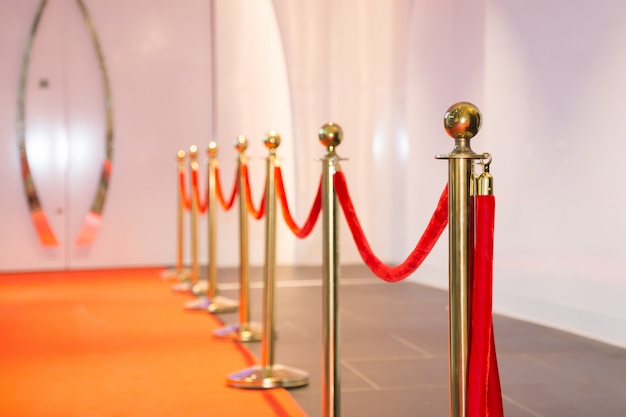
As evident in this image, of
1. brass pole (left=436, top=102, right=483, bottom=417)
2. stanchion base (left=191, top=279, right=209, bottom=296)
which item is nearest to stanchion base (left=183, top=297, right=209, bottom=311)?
stanchion base (left=191, top=279, right=209, bottom=296)

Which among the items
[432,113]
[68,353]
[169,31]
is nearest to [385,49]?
[432,113]

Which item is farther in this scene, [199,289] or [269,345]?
[199,289]

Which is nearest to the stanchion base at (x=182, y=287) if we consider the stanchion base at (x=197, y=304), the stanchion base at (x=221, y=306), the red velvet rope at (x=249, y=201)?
the stanchion base at (x=197, y=304)

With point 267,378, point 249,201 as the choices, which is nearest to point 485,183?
point 267,378

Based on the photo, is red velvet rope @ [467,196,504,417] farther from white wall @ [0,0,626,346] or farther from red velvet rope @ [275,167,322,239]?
white wall @ [0,0,626,346]

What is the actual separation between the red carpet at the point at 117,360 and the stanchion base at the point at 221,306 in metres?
0.11

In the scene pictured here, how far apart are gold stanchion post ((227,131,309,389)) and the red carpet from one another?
0.08 meters

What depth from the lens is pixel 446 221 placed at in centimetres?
243

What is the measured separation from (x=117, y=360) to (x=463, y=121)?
3371 mm

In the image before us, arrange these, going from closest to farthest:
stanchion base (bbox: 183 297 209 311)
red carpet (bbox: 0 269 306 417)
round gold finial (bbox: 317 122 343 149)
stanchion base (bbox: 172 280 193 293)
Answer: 1. round gold finial (bbox: 317 122 343 149)
2. red carpet (bbox: 0 269 306 417)
3. stanchion base (bbox: 183 297 209 311)
4. stanchion base (bbox: 172 280 193 293)

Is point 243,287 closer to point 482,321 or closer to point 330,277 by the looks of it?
point 330,277

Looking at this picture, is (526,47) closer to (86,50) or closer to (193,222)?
(193,222)

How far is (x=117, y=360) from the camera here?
516 cm

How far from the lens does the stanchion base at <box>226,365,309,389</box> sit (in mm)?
4387
